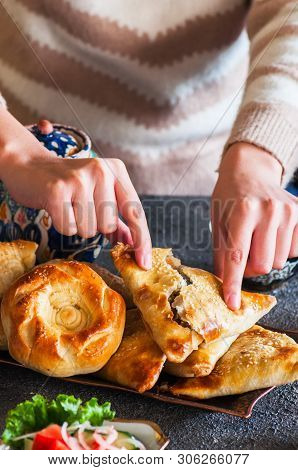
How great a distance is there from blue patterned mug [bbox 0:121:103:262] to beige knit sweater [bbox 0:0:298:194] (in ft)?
1.48

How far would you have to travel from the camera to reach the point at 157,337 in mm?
1177

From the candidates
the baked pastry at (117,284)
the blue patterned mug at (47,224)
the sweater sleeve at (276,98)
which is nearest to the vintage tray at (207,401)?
the baked pastry at (117,284)

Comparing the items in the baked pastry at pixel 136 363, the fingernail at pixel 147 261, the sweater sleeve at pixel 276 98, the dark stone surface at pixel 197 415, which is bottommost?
the dark stone surface at pixel 197 415

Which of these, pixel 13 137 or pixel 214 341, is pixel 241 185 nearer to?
pixel 214 341

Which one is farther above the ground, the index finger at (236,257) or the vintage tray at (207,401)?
the index finger at (236,257)

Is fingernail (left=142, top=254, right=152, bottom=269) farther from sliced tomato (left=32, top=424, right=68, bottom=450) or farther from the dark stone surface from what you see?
sliced tomato (left=32, top=424, right=68, bottom=450)

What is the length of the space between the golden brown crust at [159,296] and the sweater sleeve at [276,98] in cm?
33

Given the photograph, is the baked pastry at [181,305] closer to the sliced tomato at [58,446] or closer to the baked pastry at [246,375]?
the baked pastry at [246,375]

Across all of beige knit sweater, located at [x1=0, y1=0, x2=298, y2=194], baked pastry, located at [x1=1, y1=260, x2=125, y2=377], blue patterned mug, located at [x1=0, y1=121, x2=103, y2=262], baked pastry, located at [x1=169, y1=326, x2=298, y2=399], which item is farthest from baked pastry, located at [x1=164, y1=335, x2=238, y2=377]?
beige knit sweater, located at [x1=0, y1=0, x2=298, y2=194]

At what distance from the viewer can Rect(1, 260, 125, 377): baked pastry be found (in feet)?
3.78

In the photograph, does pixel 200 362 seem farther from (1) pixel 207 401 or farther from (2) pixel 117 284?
(2) pixel 117 284

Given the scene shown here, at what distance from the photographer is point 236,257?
50.2 inches

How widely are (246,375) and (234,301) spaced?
0.16m

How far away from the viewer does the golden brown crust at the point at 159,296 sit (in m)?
1.16
